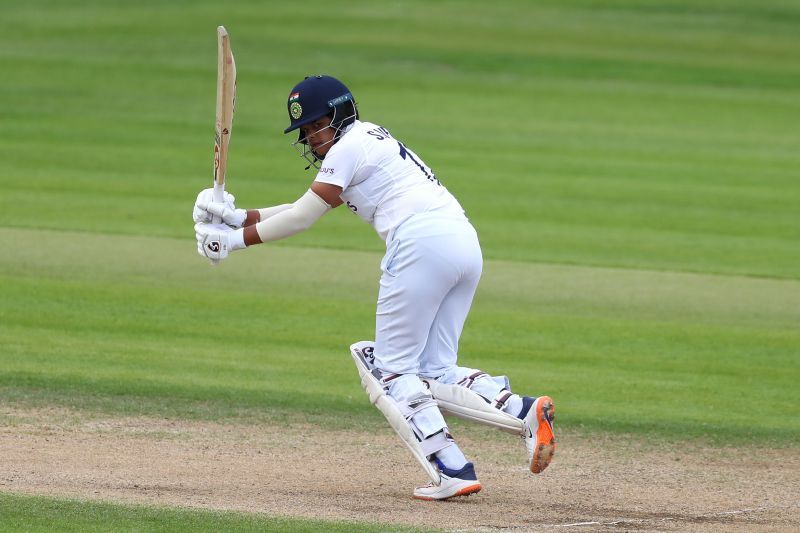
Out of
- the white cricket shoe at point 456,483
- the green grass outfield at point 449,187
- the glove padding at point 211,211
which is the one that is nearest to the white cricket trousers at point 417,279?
the white cricket shoe at point 456,483

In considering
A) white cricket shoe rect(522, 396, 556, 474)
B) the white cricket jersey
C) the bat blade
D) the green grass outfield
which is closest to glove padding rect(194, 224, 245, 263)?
the bat blade

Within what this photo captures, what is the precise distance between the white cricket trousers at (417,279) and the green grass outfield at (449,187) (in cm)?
204

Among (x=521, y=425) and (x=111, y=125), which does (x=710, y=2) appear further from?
(x=521, y=425)

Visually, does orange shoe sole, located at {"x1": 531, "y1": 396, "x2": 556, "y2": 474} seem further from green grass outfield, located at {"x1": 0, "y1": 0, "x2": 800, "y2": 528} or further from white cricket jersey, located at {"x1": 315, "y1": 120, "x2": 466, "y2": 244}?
green grass outfield, located at {"x1": 0, "y1": 0, "x2": 800, "y2": 528}

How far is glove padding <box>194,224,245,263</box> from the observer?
6.57m

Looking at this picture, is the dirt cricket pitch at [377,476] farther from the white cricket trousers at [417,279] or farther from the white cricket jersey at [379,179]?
the white cricket jersey at [379,179]

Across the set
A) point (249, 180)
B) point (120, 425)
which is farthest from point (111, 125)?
point (120, 425)

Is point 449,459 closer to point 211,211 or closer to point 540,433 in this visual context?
point 540,433

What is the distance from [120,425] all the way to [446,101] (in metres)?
17.7

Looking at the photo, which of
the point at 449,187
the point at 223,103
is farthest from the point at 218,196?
the point at 449,187

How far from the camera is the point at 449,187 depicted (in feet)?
58.1

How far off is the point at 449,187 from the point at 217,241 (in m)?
11.3

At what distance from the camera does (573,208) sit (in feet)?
53.7

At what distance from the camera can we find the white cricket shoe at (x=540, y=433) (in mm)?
6289
